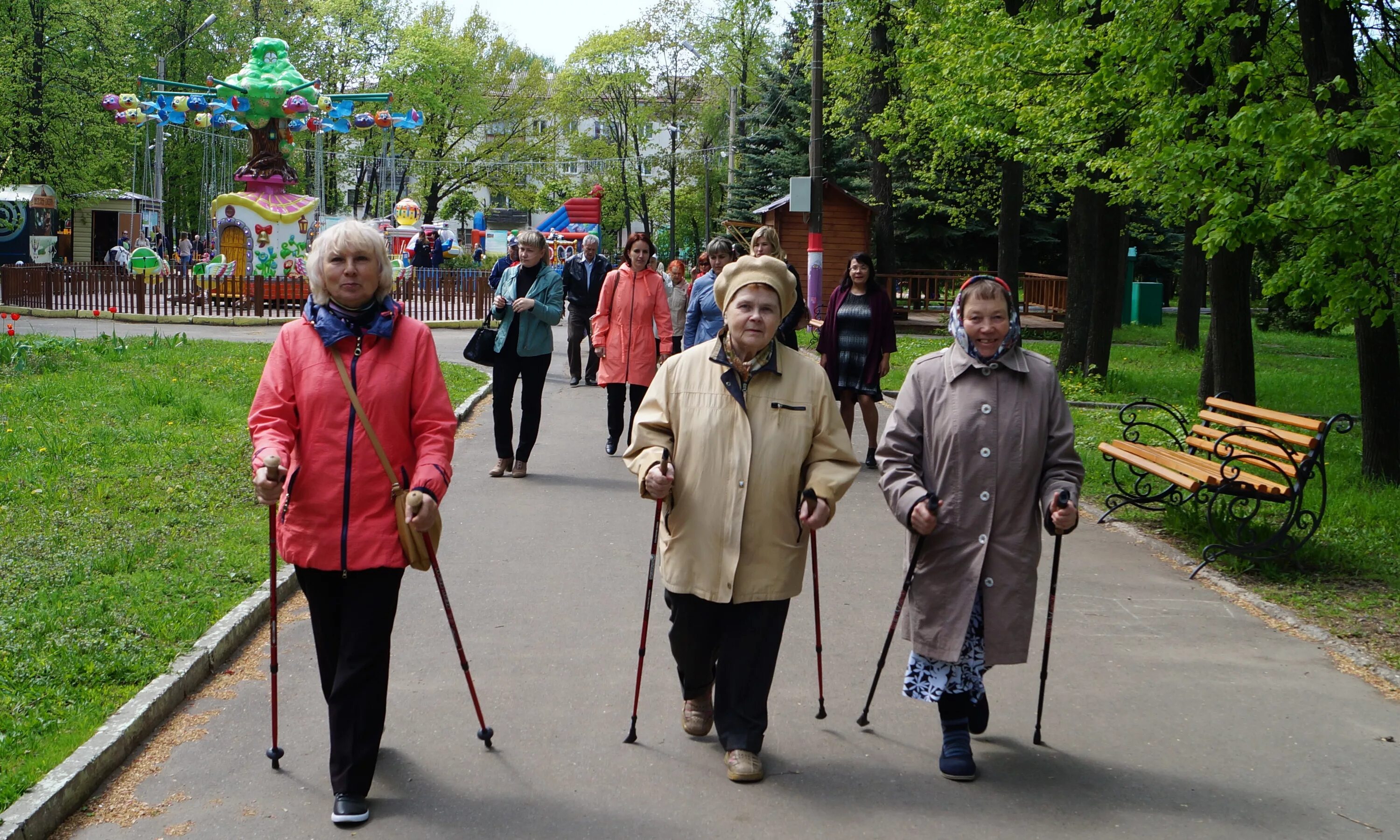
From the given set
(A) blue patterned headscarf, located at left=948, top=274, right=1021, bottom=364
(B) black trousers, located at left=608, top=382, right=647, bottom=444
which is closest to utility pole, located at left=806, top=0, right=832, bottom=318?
(B) black trousers, located at left=608, top=382, right=647, bottom=444

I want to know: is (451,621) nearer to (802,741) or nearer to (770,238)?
(802,741)

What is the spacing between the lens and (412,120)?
35.4 m

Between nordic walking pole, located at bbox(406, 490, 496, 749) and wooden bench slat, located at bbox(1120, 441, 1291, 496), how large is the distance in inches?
191

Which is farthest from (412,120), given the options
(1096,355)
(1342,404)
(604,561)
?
(604,561)

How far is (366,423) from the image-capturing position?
417cm

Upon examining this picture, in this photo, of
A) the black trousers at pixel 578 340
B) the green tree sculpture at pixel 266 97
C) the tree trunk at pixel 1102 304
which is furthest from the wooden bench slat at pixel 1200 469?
the green tree sculpture at pixel 266 97

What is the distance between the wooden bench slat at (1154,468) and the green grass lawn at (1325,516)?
1.75ft

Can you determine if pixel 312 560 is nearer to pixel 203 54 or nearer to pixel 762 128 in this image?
pixel 762 128

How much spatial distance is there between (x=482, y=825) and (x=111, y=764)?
141 cm

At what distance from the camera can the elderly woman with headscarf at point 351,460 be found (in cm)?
416

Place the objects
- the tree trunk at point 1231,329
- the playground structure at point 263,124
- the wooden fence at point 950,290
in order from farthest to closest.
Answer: the wooden fence at point 950,290 → the playground structure at point 263,124 → the tree trunk at point 1231,329

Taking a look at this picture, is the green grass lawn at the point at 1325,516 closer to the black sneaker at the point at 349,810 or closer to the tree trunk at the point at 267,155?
the black sneaker at the point at 349,810

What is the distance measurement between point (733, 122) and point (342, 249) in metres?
52.1

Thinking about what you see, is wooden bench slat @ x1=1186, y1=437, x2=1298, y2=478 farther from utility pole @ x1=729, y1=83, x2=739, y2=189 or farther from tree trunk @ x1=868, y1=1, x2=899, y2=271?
utility pole @ x1=729, y1=83, x2=739, y2=189
